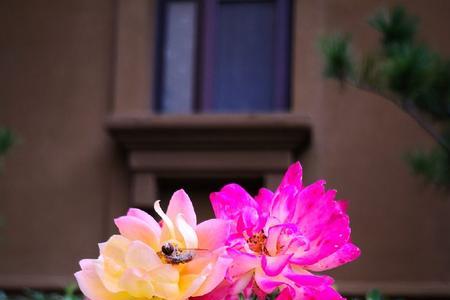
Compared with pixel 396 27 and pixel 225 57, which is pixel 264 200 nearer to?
pixel 396 27

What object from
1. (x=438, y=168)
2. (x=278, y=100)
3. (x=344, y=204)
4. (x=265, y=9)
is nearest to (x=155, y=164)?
(x=278, y=100)

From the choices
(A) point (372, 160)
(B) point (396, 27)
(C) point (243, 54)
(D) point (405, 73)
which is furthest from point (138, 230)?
(C) point (243, 54)

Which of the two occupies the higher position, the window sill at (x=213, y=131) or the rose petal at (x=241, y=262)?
the rose petal at (x=241, y=262)

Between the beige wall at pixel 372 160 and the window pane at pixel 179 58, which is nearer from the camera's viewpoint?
the beige wall at pixel 372 160

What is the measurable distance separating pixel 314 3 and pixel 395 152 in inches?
30.1

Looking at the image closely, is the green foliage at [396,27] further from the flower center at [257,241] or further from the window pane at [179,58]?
the flower center at [257,241]

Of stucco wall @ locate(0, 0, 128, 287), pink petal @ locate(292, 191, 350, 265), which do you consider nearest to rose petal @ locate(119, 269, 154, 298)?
pink petal @ locate(292, 191, 350, 265)

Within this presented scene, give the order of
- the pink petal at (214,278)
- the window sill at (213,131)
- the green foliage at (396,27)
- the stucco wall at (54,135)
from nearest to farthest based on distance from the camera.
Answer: the pink petal at (214,278) → the green foliage at (396,27) → the window sill at (213,131) → the stucco wall at (54,135)

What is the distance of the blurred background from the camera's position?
3.82m

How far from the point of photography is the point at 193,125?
382cm

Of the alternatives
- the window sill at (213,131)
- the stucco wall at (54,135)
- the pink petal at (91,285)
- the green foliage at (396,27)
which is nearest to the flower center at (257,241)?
the pink petal at (91,285)

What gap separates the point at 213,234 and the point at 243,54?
141 inches

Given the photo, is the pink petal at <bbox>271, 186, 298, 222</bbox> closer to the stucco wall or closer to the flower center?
the flower center

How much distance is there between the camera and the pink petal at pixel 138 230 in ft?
2.09
